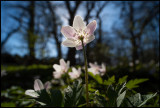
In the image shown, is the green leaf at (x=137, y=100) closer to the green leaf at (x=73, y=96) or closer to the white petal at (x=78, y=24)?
the green leaf at (x=73, y=96)

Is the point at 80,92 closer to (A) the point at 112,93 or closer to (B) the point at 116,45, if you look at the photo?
(A) the point at 112,93

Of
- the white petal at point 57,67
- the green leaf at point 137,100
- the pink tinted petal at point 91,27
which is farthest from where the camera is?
the white petal at point 57,67

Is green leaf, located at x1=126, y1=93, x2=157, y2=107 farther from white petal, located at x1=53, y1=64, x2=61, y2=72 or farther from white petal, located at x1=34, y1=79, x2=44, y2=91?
white petal, located at x1=53, y1=64, x2=61, y2=72

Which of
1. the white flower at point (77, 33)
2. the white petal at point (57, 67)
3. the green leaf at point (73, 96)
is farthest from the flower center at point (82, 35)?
the white petal at point (57, 67)

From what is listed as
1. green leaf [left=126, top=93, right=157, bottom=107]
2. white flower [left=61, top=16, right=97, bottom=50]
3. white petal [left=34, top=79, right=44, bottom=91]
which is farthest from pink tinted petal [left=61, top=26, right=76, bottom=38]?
green leaf [left=126, top=93, right=157, bottom=107]

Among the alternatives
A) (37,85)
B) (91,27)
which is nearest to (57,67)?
Answer: (37,85)

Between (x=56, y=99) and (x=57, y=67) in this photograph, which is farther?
(x=57, y=67)

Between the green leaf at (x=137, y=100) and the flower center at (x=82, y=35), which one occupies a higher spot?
the flower center at (x=82, y=35)

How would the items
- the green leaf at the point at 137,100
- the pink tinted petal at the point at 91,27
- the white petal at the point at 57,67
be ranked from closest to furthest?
the green leaf at the point at 137,100, the pink tinted petal at the point at 91,27, the white petal at the point at 57,67

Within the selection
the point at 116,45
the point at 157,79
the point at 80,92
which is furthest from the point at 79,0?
the point at 116,45

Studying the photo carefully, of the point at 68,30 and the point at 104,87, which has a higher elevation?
the point at 68,30

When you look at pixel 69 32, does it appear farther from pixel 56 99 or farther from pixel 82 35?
pixel 56 99
